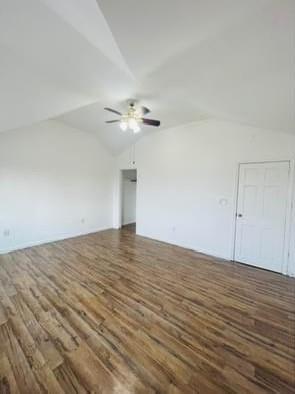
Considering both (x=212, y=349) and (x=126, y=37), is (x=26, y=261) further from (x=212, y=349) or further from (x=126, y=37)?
(x=126, y=37)

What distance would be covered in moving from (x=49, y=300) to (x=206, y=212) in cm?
336

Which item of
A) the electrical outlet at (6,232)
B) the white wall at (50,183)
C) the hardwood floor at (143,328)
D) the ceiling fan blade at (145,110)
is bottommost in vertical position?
the hardwood floor at (143,328)

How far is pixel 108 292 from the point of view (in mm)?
2736

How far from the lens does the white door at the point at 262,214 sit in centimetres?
341

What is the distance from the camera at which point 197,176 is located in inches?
175

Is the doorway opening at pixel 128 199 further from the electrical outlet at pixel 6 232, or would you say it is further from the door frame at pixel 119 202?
the electrical outlet at pixel 6 232

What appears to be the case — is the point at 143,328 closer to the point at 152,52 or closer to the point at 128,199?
the point at 152,52

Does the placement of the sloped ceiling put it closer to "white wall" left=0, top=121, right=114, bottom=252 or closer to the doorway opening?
"white wall" left=0, top=121, right=114, bottom=252

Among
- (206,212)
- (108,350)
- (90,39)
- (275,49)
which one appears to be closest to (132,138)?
(206,212)

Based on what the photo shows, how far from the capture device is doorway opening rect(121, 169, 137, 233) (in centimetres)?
697

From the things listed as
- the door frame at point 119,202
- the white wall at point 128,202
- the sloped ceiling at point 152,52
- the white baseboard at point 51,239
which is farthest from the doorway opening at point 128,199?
the sloped ceiling at point 152,52

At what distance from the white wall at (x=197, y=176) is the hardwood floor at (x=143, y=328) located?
3.19ft

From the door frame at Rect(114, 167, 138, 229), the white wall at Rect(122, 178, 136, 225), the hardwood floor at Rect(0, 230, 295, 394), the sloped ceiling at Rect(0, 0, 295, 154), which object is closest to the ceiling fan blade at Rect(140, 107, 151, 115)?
the sloped ceiling at Rect(0, 0, 295, 154)

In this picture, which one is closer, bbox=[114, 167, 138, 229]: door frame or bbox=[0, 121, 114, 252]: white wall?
bbox=[0, 121, 114, 252]: white wall
